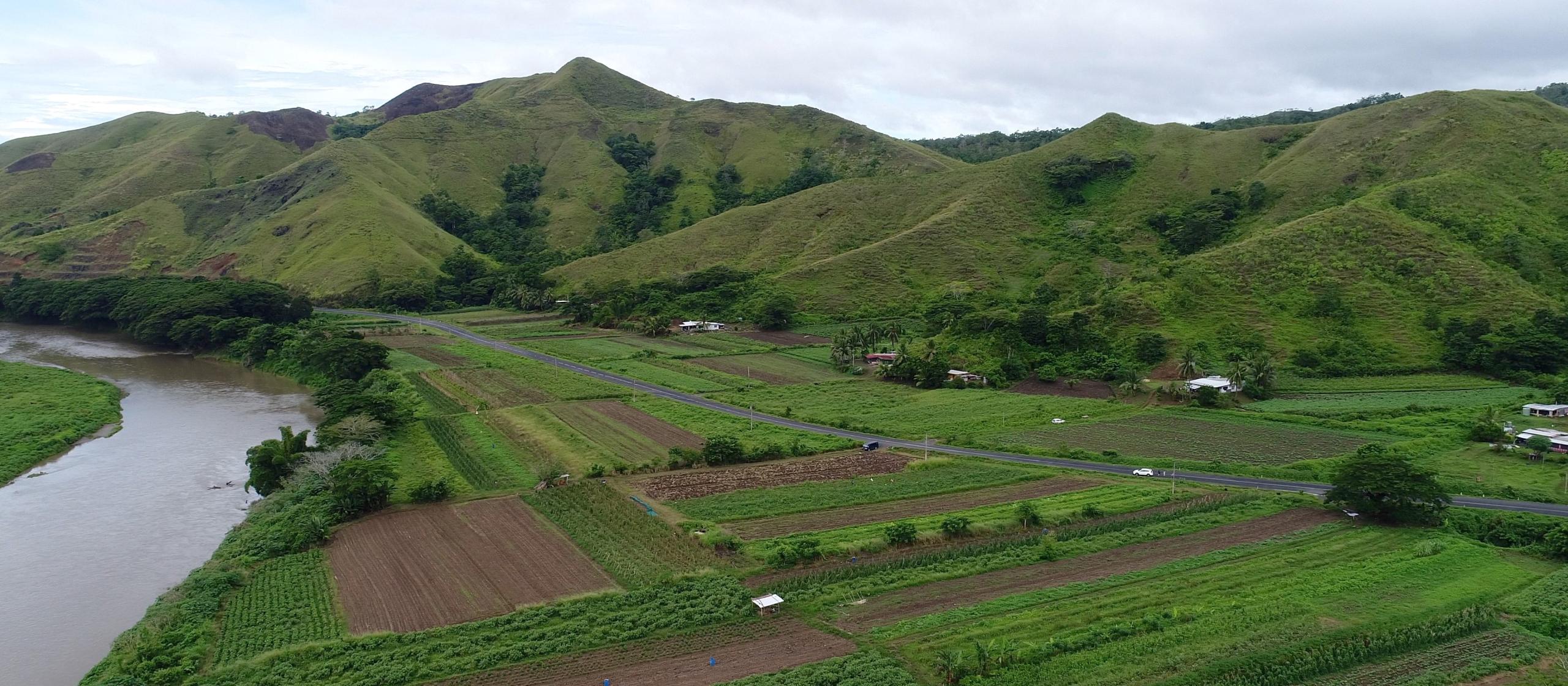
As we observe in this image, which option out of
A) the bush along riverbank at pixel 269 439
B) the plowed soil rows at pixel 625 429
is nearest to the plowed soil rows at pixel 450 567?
the bush along riverbank at pixel 269 439

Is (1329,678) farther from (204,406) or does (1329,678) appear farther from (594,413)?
(204,406)

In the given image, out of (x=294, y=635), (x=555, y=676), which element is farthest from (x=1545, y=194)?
(x=294, y=635)

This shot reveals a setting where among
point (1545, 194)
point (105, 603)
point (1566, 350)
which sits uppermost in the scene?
point (1545, 194)

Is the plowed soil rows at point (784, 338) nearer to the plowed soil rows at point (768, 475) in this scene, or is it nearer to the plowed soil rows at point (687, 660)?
the plowed soil rows at point (768, 475)

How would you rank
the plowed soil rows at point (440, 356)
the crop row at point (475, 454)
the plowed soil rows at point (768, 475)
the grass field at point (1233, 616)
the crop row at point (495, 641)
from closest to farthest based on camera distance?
the crop row at point (495, 641)
the grass field at point (1233, 616)
the plowed soil rows at point (768, 475)
the crop row at point (475, 454)
the plowed soil rows at point (440, 356)

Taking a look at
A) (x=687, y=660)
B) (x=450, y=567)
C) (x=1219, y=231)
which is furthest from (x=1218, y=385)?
(x=450, y=567)
